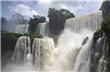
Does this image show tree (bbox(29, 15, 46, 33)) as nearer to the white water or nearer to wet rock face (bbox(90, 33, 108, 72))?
the white water

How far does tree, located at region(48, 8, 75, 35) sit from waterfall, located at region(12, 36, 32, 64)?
568 cm

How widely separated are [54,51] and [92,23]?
415 cm

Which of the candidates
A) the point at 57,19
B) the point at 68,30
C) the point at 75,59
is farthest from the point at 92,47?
the point at 57,19

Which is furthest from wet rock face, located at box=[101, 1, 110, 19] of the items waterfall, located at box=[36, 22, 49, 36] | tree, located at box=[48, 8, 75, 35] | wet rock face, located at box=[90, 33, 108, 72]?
waterfall, located at box=[36, 22, 49, 36]

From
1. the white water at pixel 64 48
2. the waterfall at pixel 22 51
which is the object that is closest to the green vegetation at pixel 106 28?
the white water at pixel 64 48

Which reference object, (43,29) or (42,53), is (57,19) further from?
(42,53)

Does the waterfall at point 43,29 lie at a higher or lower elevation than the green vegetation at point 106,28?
lower

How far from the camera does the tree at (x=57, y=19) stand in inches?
1272

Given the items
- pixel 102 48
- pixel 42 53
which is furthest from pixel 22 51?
pixel 102 48

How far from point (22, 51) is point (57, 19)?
767 centimetres

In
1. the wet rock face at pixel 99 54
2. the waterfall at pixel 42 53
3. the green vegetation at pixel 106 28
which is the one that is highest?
the green vegetation at pixel 106 28

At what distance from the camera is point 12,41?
28.2m

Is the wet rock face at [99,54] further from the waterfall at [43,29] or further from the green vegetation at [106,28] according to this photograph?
the waterfall at [43,29]

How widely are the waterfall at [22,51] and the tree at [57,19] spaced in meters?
5.68
